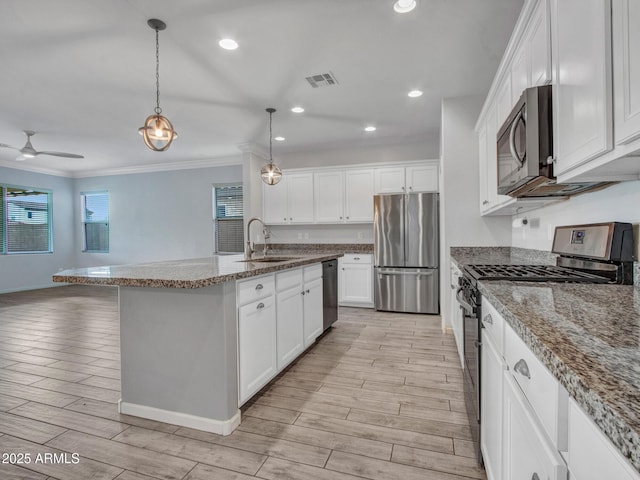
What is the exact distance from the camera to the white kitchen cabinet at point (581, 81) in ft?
3.52

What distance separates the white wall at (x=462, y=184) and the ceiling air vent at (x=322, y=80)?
1.40m

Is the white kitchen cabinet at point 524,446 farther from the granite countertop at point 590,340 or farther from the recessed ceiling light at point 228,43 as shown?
the recessed ceiling light at point 228,43

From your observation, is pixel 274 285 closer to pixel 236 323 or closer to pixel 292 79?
pixel 236 323

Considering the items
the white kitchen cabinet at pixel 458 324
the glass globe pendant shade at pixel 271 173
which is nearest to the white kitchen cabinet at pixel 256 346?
the white kitchen cabinet at pixel 458 324

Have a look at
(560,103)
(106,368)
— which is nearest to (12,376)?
(106,368)

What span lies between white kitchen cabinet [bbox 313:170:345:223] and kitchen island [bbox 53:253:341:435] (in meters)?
3.66

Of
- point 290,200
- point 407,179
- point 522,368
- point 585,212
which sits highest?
point 407,179

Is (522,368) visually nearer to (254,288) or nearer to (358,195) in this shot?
(254,288)

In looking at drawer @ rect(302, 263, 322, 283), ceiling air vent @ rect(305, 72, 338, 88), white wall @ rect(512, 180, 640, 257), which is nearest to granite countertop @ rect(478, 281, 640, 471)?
white wall @ rect(512, 180, 640, 257)

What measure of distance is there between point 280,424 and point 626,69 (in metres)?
2.25

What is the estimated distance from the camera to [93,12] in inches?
94.1

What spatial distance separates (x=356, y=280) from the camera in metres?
5.34

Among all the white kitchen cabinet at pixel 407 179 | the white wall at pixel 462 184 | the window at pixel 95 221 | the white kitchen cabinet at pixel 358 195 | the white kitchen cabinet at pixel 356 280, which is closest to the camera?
the white wall at pixel 462 184

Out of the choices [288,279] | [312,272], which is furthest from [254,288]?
[312,272]
